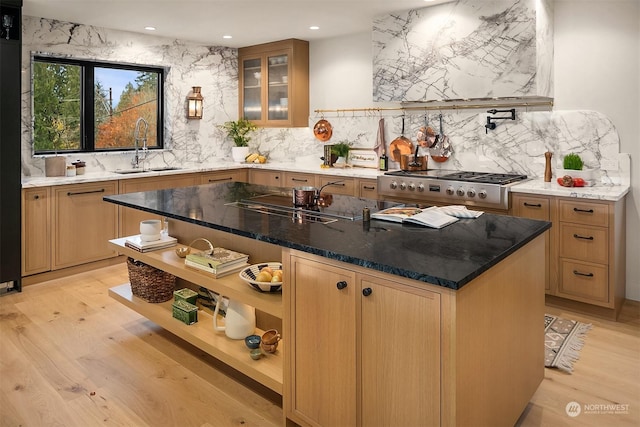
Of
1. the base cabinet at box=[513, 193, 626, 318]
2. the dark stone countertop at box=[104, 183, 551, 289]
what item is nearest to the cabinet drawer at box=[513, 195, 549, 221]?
the base cabinet at box=[513, 193, 626, 318]

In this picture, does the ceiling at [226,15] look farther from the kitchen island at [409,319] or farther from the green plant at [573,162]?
A: the kitchen island at [409,319]

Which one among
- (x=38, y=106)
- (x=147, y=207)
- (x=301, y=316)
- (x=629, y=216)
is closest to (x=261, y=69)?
(x=38, y=106)

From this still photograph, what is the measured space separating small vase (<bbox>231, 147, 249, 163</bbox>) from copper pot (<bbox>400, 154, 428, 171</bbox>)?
2.24 metres

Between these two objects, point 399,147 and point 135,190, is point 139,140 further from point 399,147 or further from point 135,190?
point 399,147

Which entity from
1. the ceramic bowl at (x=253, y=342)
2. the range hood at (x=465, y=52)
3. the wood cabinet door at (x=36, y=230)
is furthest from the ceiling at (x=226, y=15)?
the ceramic bowl at (x=253, y=342)

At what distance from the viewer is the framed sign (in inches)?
215

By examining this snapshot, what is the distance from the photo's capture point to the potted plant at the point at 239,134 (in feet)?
20.5

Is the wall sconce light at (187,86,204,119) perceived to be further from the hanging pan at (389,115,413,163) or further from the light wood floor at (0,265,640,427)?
the light wood floor at (0,265,640,427)

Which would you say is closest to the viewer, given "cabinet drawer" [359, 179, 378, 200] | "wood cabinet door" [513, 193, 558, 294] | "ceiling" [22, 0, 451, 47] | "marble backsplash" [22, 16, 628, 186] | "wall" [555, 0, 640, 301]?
"wood cabinet door" [513, 193, 558, 294]

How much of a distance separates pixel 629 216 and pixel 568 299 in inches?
33.8

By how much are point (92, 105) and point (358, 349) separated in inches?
178

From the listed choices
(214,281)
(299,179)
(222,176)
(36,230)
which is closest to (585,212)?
(214,281)

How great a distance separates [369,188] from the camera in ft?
15.8

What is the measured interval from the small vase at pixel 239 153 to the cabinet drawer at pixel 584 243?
3.93m
